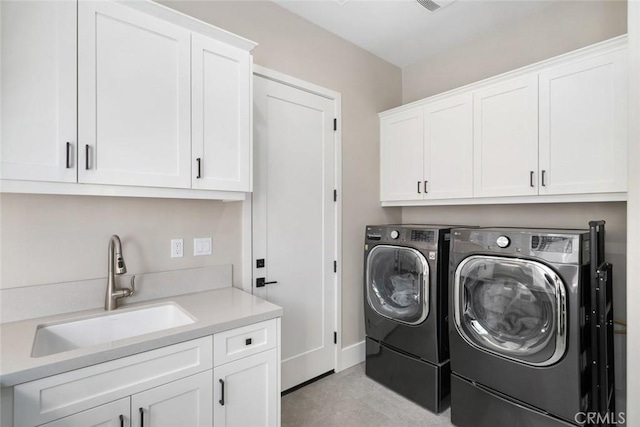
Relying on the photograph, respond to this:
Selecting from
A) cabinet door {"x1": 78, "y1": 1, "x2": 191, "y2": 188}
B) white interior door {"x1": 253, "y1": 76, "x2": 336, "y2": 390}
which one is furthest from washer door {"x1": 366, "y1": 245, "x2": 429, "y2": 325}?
cabinet door {"x1": 78, "y1": 1, "x2": 191, "y2": 188}

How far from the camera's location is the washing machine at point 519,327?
63.5 inches

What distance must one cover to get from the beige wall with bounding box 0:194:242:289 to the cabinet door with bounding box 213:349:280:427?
750mm

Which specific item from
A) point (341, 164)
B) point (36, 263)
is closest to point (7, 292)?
point (36, 263)

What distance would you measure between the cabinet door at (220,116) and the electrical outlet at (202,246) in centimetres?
45

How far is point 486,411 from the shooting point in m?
1.94

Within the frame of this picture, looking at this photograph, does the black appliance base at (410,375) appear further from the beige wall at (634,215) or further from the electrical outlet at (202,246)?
the electrical outlet at (202,246)

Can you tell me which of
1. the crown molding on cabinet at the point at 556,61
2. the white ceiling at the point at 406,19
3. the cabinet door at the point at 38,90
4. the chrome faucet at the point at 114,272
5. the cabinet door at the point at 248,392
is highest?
the white ceiling at the point at 406,19

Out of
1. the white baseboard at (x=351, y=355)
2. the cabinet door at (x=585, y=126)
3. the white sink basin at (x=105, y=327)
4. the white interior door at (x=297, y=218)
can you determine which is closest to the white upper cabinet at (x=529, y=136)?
the cabinet door at (x=585, y=126)

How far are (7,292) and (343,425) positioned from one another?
2.01 metres

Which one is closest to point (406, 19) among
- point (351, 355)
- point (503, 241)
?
point (503, 241)

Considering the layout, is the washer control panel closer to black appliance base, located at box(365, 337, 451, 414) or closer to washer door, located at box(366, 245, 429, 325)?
washer door, located at box(366, 245, 429, 325)

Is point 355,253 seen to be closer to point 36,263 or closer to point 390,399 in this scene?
point 390,399

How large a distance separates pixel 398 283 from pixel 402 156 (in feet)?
3.76

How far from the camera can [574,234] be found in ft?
5.26
